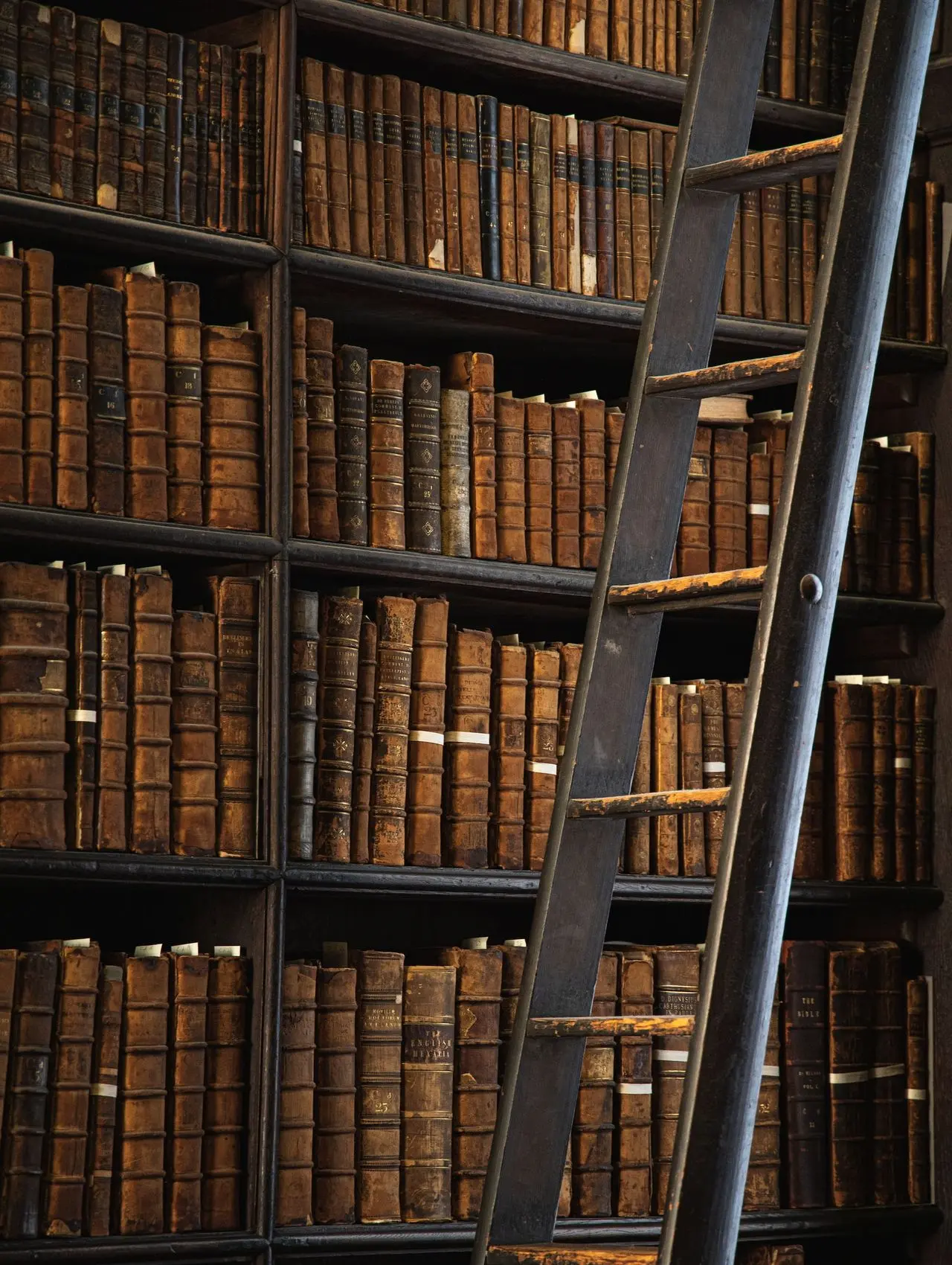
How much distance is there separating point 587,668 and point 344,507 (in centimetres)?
76

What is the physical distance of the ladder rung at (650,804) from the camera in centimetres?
179

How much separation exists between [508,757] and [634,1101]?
532 mm

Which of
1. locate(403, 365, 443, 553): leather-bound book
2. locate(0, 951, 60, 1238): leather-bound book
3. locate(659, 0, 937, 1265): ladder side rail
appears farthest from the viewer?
locate(403, 365, 443, 553): leather-bound book

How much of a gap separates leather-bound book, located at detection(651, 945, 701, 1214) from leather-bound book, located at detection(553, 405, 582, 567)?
610 mm

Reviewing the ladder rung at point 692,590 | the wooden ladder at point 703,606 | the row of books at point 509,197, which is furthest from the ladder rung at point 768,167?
the row of books at point 509,197

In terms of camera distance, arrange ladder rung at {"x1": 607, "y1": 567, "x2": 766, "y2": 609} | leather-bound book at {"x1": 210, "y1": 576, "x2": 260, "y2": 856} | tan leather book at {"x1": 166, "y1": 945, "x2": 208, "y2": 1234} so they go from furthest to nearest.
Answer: leather-bound book at {"x1": 210, "y1": 576, "x2": 260, "y2": 856} → tan leather book at {"x1": 166, "y1": 945, "x2": 208, "y2": 1234} → ladder rung at {"x1": 607, "y1": 567, "x2": 766, "y2": 609}

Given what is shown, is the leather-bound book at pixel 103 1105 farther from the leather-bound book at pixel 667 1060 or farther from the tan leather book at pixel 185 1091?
the leather-bound book at pixel 667 1060

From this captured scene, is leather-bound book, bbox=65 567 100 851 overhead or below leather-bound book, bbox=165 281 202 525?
below

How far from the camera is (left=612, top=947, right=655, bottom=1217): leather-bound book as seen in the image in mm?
2740

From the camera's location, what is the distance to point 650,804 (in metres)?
1.85

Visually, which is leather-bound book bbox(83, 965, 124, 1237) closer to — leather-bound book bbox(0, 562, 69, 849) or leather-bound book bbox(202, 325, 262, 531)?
leather-bound book bbox(0, 562, 69, 849)

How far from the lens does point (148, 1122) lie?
2.39 m

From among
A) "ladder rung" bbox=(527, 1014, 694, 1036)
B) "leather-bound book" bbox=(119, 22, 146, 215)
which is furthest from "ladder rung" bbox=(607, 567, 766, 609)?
"leather-bound book" bbox=(119, 22, 146, 215)

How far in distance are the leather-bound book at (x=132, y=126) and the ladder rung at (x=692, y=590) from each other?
37.9 inches
